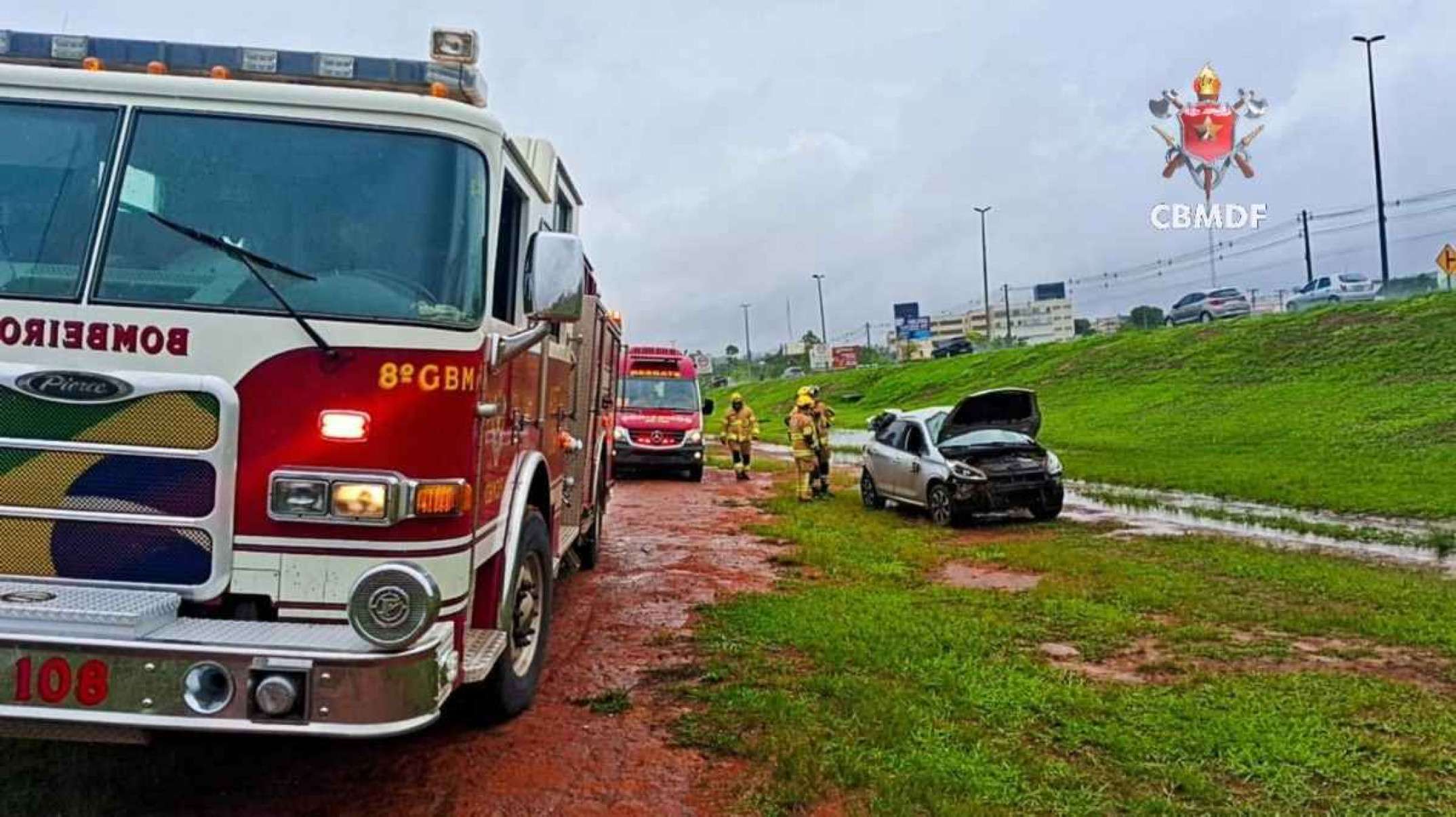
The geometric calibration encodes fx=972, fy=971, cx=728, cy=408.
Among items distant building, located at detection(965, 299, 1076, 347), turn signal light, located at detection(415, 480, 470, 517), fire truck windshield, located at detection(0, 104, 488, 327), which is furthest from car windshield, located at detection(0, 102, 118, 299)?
distant building, located at detection(965, 299, 1076, 347)

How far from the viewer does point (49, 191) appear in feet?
11.2

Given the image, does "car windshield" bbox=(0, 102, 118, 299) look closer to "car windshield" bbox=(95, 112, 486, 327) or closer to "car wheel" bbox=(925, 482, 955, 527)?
"car windshield" bbox=(95, 112, 486, 327)

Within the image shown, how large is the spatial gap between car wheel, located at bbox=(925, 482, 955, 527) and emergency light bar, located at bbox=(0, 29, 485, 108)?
9.05 meters

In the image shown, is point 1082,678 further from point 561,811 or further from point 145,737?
point 145,737

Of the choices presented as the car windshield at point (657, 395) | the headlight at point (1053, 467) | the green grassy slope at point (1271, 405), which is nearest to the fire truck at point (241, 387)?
the headlight at point (1053, 467)

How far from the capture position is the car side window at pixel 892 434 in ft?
44.4

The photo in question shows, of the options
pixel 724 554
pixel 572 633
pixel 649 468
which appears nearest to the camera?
pixel 572 633

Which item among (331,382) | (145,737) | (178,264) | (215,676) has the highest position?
(178,264)

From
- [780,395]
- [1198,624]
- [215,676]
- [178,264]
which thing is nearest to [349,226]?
[178,264]

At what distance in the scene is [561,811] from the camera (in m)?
3.78

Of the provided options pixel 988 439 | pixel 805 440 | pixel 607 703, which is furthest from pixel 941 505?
pixel 607 703

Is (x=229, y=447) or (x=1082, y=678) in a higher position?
(x=229, y=447)

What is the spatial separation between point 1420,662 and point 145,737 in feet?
21.3

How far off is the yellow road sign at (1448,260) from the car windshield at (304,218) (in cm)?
4091
